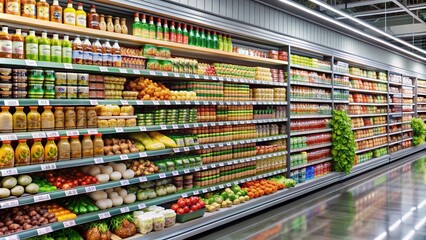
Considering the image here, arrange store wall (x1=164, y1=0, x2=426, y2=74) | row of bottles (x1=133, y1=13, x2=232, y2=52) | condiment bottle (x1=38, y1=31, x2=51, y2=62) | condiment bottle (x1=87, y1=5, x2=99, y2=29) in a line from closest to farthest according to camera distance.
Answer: condiment bottle (x1=38, y1=31, x2=51, y2=62) < condiment bottle (x1=87, y1=5, x2=99, y2=29) < row of bottles (x1=133, y1=13, x2=232, y2=52) < store wall (x1=164, y1=0, x2=426, y2=74)

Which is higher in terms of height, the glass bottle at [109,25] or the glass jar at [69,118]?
the glass bottle at [109,25]

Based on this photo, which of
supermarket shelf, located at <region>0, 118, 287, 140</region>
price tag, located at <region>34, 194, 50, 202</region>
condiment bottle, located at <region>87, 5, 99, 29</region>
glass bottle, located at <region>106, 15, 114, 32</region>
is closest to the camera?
supermarket shelf, located at <region>0, 118, 287, 140</region>

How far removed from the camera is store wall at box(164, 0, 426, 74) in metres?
6.00

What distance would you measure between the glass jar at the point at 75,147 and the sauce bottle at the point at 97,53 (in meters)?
0.84

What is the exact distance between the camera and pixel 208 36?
5.89 m

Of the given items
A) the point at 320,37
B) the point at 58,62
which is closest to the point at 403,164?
the point at 320,37

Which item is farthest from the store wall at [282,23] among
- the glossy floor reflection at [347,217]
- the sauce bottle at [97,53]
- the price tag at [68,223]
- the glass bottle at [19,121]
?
the glossy floor reflection at [347,217]

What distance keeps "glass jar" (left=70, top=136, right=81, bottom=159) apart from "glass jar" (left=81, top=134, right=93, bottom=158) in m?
0.07

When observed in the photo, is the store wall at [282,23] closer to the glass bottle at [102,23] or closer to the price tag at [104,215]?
the glass bottle at [102,23]

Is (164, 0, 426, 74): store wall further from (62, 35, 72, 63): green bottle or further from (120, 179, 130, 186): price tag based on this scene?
(120, 179, 130, 186): price tag

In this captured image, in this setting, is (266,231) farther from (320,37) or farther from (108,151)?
(320,37)

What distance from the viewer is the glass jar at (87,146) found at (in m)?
4.24

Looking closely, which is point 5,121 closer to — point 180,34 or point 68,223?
point 68,223

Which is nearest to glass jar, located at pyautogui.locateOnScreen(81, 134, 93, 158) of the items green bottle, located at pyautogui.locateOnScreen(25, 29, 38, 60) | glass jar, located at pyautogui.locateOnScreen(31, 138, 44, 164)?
glass jar, located at pyautogui.locateOnScreen(31, 138, 44, 164)
